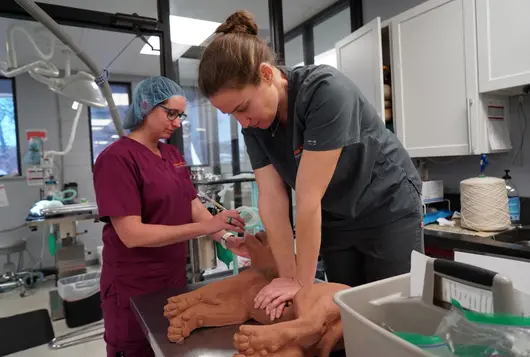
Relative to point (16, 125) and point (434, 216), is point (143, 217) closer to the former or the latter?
point (434, 216)

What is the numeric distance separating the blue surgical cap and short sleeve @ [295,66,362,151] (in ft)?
2.36

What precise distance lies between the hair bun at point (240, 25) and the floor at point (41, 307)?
2.42 m

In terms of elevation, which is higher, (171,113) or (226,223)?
(171,113)

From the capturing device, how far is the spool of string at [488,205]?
1.95 m

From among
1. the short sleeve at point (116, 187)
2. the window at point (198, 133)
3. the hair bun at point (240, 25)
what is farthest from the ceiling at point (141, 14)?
the hair bun at point (240, 25)

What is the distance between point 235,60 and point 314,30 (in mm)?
2767

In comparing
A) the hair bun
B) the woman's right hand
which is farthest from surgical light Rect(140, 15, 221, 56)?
the hair bun

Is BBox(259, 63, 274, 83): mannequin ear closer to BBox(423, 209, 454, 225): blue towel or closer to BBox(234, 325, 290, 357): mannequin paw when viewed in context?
BBox(234, 325, 290, 357): mannequin paw

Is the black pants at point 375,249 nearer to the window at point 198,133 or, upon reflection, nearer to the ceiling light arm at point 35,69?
the ceiling light arm at point 35,69

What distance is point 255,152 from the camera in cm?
122

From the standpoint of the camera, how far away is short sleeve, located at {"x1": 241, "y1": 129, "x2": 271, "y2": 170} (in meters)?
1.20

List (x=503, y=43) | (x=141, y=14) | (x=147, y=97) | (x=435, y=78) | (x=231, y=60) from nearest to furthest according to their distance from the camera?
1. (x=231, y=60)
2. (x=147, y=97)
3. (x=503, y=43)
4. (x=435, y=78)
5. (x=141, y=14)

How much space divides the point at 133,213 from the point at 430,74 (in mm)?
1893

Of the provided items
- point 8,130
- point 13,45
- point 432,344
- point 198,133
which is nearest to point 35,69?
point 13,45
